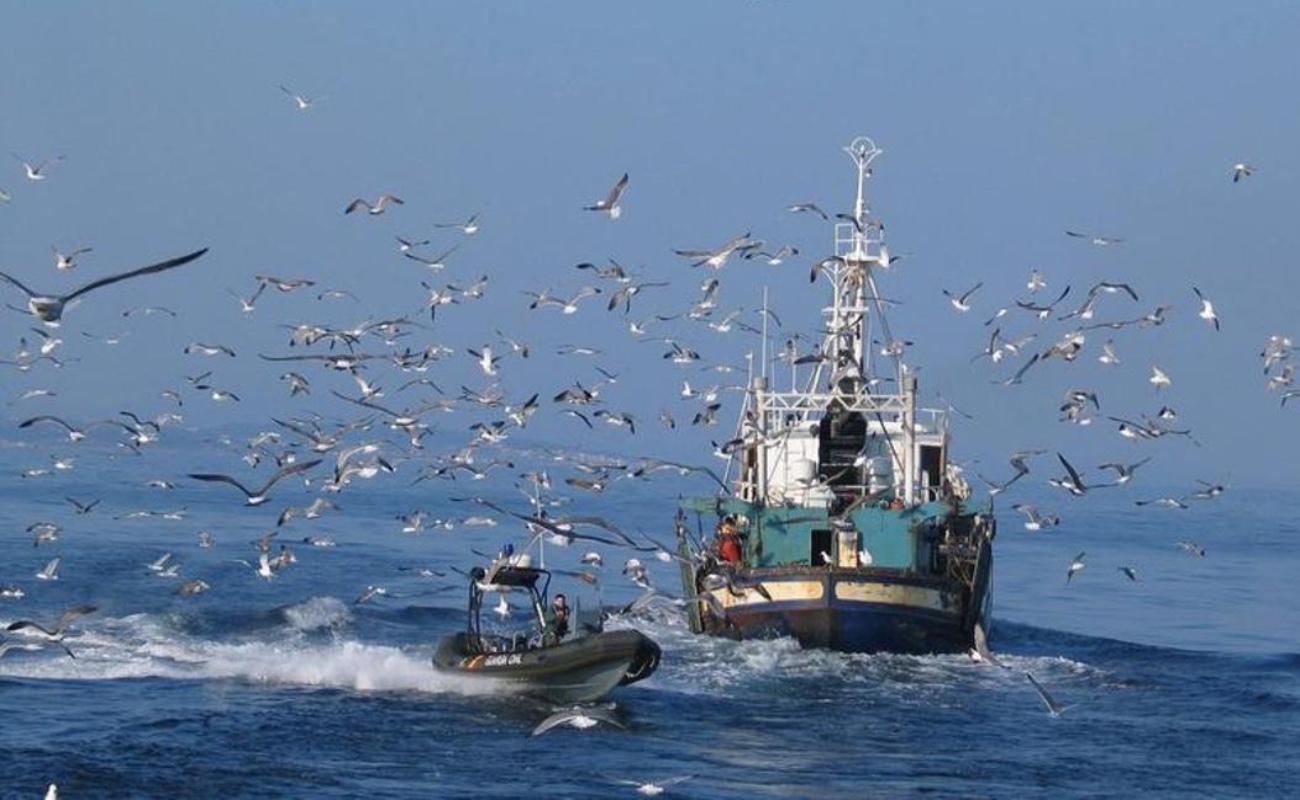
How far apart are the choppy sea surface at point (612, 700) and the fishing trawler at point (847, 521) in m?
0.78

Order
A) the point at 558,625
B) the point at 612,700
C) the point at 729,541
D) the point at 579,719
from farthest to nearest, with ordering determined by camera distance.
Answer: the point at 729,541 < the point at 558,625 < the point at 612,700 < the point at 579,719

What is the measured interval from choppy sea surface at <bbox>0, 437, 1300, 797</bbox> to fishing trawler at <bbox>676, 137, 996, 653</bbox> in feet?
2.56

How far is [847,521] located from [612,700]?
771cm

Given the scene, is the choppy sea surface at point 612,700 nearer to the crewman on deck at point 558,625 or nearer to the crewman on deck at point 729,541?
the crewman on deck at point 558,625

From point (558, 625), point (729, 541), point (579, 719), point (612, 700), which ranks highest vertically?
point (729, 541)

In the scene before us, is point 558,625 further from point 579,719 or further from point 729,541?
point 729,541

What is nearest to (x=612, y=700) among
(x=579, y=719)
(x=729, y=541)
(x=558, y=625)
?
(x=558, y=625)

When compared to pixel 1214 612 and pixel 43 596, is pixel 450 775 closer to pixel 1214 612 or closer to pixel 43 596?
pixel 43 596

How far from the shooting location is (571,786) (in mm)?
30375

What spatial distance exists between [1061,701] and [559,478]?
302 feet

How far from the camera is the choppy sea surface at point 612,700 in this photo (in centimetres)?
3125

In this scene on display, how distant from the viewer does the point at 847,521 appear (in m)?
42.9

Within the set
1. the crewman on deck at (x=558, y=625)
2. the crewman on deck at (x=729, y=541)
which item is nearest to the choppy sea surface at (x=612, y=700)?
the crewman on deck at (x=558, y=625)

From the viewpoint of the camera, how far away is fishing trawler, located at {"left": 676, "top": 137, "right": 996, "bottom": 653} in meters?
41.9
